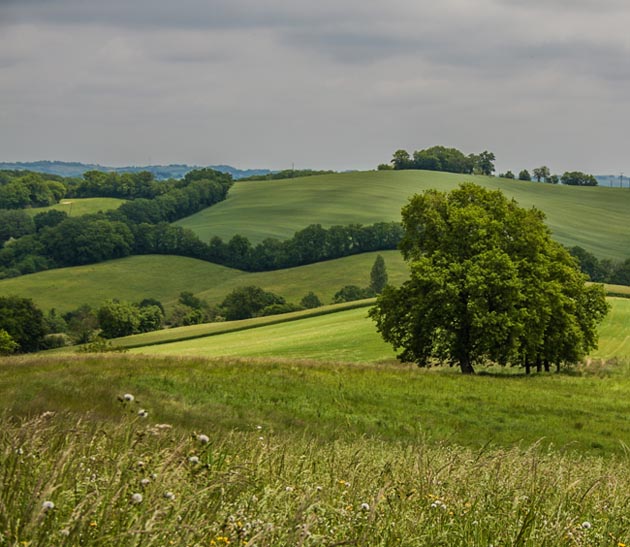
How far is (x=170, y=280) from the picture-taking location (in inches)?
6137

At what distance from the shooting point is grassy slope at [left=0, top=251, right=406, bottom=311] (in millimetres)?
144125

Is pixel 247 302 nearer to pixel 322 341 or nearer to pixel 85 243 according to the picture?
pixel 85 243

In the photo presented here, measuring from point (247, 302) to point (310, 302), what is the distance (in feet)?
36.2

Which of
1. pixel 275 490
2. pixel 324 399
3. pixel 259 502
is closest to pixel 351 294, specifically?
pixel 324 399

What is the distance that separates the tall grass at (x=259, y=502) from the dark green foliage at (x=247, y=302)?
121 meters

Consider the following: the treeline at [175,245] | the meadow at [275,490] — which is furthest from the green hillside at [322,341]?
the treeline at [175,245]

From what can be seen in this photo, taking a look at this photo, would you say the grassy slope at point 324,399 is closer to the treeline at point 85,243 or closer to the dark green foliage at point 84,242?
the treeline at point 85,243

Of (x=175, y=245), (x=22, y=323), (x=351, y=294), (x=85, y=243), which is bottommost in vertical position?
(x=351, y=294)

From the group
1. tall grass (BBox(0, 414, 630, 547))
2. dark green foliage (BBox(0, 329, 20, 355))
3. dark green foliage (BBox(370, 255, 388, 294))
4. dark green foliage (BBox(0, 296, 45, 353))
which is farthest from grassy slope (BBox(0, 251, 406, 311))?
tall grass (BBox(0, 414, 630, 547))

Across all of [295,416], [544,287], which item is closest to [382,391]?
[295,416]

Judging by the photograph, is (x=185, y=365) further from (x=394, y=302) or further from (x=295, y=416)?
(x=394, y=302)

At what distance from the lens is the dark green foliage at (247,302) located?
129 metres

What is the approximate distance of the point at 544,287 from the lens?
4366 centimetres

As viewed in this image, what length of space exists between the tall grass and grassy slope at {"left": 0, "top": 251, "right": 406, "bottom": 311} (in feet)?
436
